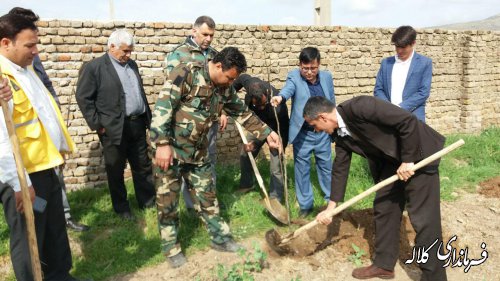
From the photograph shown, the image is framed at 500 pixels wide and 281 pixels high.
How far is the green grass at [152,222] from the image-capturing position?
3.56 m

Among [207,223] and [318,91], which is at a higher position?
[318,91]

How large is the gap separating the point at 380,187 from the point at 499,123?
26.1ft

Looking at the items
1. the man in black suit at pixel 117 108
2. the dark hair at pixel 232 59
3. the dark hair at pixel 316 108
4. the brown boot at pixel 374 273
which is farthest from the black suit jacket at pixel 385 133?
the man in black suit at pixel 117 108

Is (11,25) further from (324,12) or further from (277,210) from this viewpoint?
(324,12)

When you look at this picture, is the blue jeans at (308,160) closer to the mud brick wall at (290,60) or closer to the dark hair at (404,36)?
the dark hair at (404,36)

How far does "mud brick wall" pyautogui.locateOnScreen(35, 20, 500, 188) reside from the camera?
5082 millimetres

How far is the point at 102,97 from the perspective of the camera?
3.98 m

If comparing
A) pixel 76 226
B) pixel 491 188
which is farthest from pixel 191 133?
pixel 491 188

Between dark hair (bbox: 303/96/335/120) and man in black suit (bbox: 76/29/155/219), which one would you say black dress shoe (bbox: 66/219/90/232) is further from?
dark hair (bbox: 303/96/335/120)

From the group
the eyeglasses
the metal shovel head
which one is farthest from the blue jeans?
the eyeglasses

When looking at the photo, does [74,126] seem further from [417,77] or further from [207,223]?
[417,77]

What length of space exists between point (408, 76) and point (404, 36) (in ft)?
1.46

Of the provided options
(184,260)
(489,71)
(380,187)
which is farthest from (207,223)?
(489,71)

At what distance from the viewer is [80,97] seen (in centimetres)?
392
